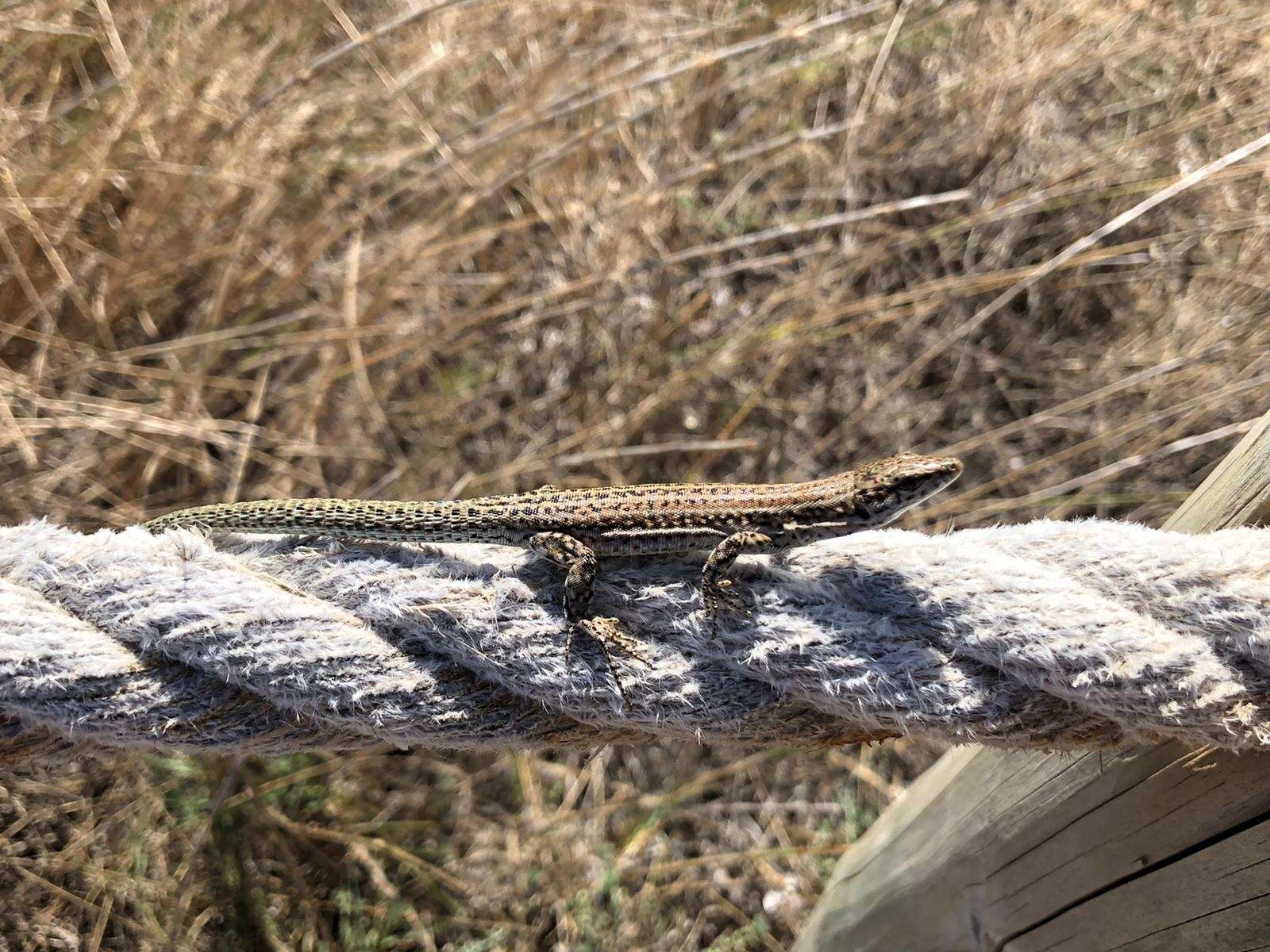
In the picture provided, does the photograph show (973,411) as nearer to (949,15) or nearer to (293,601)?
(949,15)

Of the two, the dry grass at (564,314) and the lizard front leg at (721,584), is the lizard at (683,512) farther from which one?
the dry grass at (564,314)

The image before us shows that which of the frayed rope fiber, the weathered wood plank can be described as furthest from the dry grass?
A: the weathered wood plank

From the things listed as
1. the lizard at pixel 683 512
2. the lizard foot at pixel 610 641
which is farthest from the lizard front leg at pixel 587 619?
the lizard at pixel 683 512

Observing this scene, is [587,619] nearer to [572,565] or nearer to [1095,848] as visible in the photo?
[572,565]

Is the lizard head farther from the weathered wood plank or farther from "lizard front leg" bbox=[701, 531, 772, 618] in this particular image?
the weathered wood plank

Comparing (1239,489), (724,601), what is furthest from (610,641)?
(1239,489)
